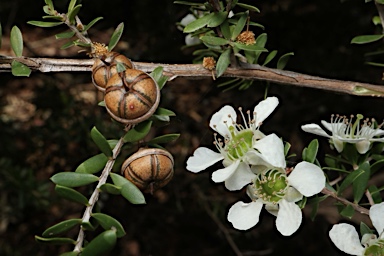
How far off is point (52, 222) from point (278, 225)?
5.24 ft

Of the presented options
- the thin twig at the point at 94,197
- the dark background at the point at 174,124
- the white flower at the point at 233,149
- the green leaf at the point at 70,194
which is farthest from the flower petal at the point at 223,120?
the dark background at the point at 174,124

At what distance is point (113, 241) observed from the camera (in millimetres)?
865

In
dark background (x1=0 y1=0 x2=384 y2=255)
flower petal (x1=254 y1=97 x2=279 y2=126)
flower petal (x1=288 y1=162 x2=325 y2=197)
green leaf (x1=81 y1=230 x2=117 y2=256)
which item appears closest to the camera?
green leaf (x1=81 y1=230 x2=117 y2=256)

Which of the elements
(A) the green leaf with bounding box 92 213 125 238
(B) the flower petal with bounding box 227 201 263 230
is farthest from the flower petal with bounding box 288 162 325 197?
(A) the green leaf with bounding box 92 213 125 238

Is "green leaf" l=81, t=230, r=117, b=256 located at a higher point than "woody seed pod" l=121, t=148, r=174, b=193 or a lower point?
lower

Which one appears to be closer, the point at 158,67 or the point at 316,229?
the point at 158,67

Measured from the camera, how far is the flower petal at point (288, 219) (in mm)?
968

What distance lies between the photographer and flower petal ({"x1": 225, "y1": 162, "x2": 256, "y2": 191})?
3.19 ft

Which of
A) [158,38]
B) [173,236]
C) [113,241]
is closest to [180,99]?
[158,38]

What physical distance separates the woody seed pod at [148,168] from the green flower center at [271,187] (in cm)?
18

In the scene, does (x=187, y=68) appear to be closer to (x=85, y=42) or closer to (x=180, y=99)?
(x=85, y=42)

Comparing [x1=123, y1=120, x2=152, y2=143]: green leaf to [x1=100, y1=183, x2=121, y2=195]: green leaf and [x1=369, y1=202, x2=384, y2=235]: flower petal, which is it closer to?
[x1=100, y1=183, x2=121, y2=195]: green leaf

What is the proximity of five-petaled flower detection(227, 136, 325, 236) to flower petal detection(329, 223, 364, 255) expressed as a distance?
94 millimetres

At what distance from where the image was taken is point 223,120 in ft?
3.68
